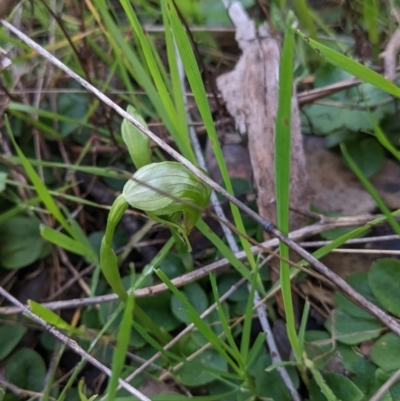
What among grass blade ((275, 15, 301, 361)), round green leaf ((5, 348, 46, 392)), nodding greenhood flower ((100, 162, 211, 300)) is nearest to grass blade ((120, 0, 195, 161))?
nodding greenhood flower ((100, 162, 211, 300))

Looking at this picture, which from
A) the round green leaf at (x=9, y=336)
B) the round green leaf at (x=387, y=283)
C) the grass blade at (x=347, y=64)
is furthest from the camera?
the round green leaf at (x=9, y=336)

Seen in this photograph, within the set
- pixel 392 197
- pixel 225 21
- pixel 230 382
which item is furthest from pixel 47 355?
pixel 225 21

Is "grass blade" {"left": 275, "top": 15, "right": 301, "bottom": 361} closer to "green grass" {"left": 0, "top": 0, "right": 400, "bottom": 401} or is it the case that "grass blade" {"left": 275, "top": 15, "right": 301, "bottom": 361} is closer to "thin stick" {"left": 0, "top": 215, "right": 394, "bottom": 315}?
"green grass" {"left": 0, "top": 0, "right": 400, "bottom": 401}

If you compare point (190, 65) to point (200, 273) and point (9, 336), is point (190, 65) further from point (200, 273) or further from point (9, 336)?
point (9, 336)

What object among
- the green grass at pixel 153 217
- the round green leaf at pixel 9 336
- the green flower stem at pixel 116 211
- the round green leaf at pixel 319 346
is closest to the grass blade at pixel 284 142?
the green grass at pixel 153 217

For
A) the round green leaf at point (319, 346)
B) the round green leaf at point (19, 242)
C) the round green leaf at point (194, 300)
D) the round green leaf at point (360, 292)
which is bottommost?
the round green leaf at point (319, 346)

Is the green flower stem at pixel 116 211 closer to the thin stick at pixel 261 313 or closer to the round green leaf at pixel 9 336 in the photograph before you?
the thin stick at pixel 261 313
